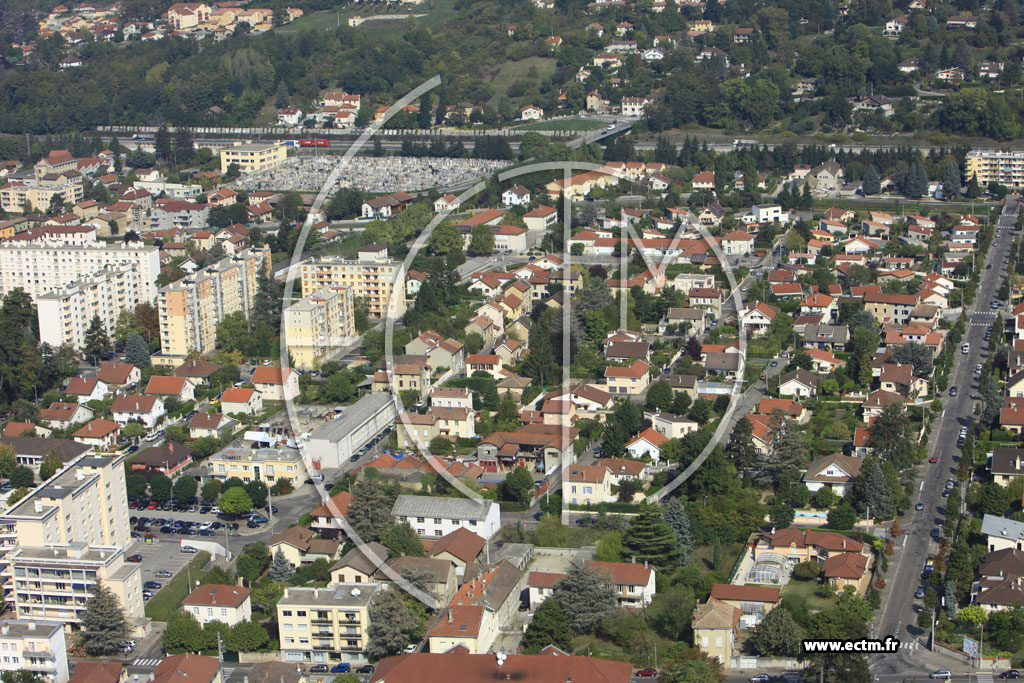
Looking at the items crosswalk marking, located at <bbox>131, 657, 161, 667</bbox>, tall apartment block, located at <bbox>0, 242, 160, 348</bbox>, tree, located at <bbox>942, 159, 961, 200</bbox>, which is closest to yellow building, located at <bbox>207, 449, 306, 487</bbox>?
crosswalk marking, located at <bbox>131, 657, 161, 667</bbox>

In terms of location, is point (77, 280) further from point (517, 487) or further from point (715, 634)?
point (715, 634)

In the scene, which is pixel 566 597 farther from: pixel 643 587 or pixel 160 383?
pixel 160 383

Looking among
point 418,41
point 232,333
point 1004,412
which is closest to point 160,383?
point 232,333

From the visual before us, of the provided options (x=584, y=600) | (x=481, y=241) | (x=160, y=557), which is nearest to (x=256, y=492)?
(x=160, y=557)

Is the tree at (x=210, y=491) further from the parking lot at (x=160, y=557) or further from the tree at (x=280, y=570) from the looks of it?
the tree at (x=280, y=570)

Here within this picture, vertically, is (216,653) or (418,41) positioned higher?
(418,41)

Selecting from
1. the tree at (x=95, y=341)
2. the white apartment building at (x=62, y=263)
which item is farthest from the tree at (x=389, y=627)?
the white apartment building at (x=62, y=263)
